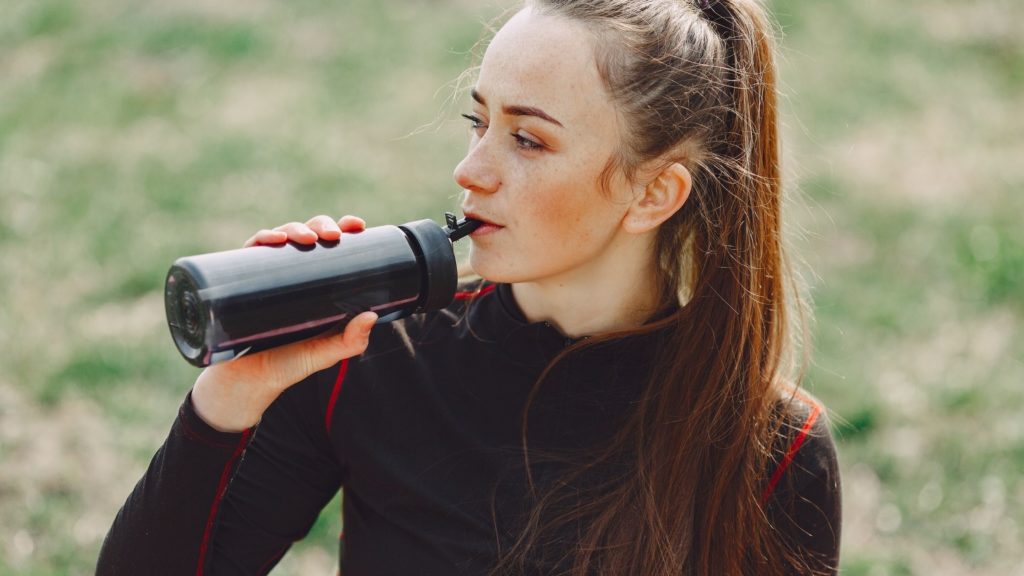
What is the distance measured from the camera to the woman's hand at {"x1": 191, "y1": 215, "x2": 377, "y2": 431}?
204 centimetres

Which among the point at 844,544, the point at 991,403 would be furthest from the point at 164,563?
the point at 991,403

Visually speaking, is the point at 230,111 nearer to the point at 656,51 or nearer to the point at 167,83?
the point at 167,83

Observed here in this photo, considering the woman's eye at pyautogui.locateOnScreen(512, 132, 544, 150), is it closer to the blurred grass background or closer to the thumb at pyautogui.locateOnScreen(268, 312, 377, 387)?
the thumb at pyautogui.locateOnScreen(268, 312, 377, 387)

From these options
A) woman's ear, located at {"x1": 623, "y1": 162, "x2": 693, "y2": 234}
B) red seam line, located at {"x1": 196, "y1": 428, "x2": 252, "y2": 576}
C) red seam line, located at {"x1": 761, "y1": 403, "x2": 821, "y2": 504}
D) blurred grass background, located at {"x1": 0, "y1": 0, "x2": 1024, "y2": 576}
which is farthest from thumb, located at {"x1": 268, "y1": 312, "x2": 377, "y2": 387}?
blurred grass background, located at {"x1": 0, "y1": 0, "x2": 1024, "y2": 576}

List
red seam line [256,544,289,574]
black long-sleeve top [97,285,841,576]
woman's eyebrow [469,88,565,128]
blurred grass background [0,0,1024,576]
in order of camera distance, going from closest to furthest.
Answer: woman's eyebrow [469,88,565,128] < black long-sleeve top [97,285,841,576] < red seam line [256,544,289,574] < blurred grass background [0,0,1024,576]

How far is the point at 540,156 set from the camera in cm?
226

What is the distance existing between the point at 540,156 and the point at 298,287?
0.64 metres

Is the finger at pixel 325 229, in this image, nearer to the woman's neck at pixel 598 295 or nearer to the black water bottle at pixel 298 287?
the black water bottle at pixel 298 287

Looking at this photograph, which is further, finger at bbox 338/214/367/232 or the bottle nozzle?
the bottle nozzle

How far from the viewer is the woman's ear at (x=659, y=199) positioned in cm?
239

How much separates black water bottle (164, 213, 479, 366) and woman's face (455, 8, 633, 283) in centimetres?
22

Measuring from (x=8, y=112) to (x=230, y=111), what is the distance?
1339 mm

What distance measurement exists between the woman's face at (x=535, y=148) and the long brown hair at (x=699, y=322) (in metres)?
0.05

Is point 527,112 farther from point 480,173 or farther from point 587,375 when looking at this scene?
point 587,375
